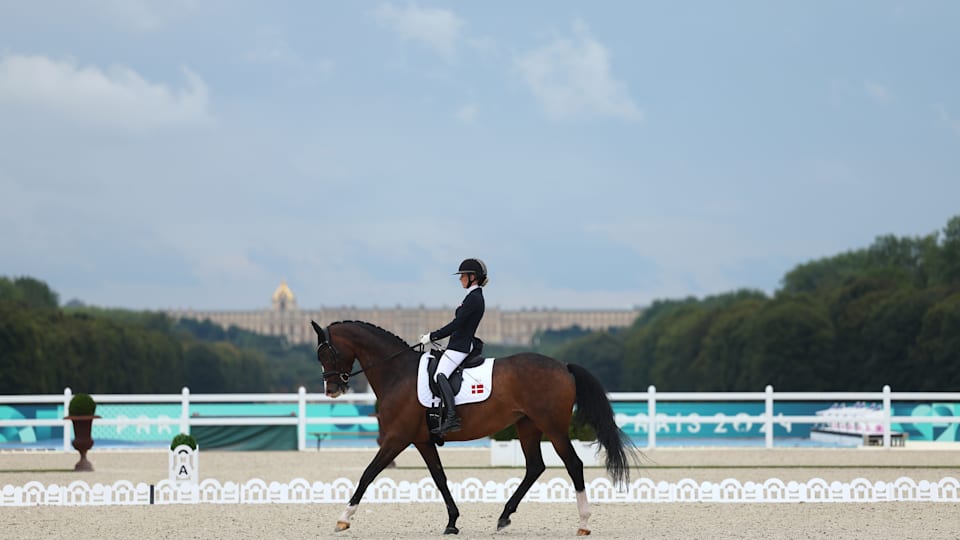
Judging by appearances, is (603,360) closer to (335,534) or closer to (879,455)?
(879,455)

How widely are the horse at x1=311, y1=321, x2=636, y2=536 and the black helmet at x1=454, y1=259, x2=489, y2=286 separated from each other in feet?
2.45

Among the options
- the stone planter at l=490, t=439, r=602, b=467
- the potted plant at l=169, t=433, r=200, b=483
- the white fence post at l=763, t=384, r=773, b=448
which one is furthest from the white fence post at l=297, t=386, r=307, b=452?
the potted plant at l=169, t=433, r=200, b=483

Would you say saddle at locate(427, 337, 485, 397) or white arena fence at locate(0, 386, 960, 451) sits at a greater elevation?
saddle at locate(427, 337, 485, 397)

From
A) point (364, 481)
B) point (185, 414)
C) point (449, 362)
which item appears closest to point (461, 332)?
point (449, 362)

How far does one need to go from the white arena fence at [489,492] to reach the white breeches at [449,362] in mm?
3366

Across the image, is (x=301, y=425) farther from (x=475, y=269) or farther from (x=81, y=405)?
(x=475, y=269)

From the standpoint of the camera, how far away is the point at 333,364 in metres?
13.1

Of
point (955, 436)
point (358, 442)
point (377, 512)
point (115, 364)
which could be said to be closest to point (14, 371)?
point (115, 364)

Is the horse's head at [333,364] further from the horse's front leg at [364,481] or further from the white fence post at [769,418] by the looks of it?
the white fence post at [769,418]

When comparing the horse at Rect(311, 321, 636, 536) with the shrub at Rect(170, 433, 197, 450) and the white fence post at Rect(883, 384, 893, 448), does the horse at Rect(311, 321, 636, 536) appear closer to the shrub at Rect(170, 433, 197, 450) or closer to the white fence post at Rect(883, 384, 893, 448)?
the shrub at Rect(170, 433, 197, 450)

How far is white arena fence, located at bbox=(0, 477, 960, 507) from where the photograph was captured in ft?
51.6

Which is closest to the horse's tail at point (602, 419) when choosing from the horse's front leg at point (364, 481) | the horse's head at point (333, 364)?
the horse's front leg at point (364, 481)

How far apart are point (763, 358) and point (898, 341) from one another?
25.1ft

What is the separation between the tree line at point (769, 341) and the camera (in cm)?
5597
